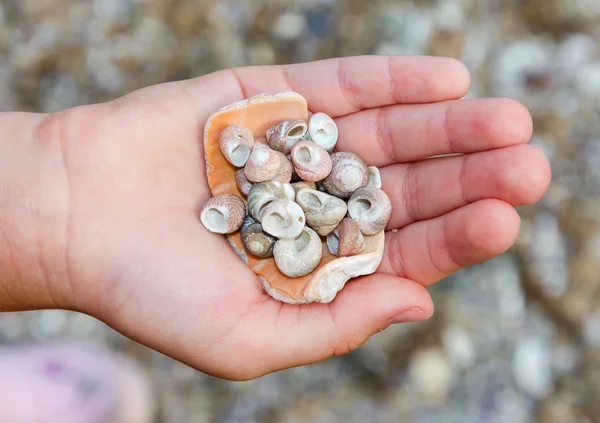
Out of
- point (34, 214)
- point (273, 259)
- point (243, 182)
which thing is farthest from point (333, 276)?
point (34, 214)

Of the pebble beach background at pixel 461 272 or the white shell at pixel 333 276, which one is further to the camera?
the pebble beach background at pixel 461 272

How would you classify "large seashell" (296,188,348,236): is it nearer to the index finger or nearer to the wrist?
the index finger

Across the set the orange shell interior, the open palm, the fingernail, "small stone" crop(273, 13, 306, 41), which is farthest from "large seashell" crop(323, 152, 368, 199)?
"small stone" crop(273, 13, 306, 41)

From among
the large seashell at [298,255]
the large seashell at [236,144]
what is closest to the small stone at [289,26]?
the large seashell at [236,144]

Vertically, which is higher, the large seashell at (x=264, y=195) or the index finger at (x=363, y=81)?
the index finger at (x=363, y=81)

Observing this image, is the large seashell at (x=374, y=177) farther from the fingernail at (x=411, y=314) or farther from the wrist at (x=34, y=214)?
the wrist at (x=34, y=214)

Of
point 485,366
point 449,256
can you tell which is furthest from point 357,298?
point 485,366
